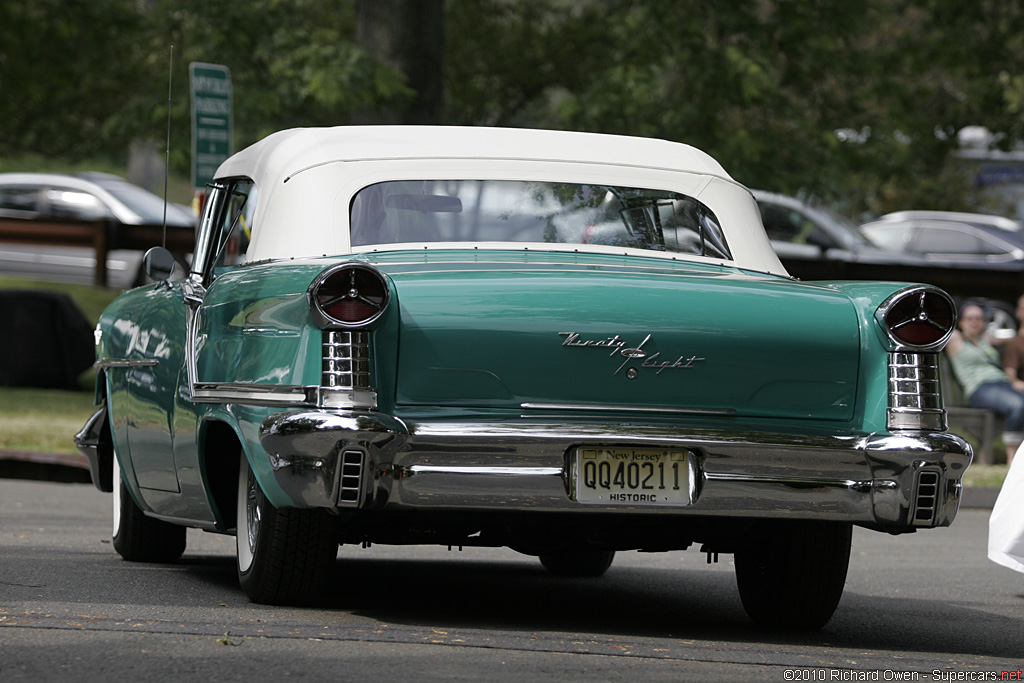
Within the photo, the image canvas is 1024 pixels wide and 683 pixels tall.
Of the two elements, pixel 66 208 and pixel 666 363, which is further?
pixel 66 208

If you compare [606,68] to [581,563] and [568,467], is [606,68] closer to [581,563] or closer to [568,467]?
[581,563]

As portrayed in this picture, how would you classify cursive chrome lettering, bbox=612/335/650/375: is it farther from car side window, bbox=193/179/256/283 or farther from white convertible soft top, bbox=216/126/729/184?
car side window, bbox=193/179/256/283

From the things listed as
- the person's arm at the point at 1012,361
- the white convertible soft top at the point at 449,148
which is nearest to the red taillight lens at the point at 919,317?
the white convertible soft top at the point at 449,148

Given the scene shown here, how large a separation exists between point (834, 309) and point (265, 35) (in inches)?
552

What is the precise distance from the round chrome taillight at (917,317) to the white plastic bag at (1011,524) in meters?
1.25

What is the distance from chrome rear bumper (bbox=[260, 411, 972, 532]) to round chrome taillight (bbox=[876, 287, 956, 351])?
0.97ft

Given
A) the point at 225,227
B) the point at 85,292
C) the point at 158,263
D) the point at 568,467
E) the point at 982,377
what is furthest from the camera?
the point at 85,292

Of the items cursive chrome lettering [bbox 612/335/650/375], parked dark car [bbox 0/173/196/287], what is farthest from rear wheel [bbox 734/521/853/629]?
parked dark car [bbox 0/173/196/287]

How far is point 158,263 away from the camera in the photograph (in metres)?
7.30

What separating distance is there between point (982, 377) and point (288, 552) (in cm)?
1022

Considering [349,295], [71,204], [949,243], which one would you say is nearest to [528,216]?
[349,295]

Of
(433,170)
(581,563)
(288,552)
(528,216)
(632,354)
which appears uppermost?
(433,170)

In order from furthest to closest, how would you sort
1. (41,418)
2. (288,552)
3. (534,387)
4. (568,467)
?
(41,418) → (288,552) → (534,387) → (568,467)

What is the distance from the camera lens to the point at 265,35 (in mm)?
19000
